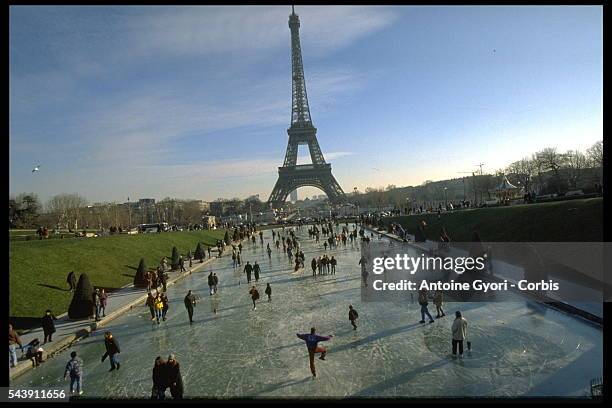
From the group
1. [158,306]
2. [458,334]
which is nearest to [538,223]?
[458,334]

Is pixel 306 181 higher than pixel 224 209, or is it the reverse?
pixel 306 181

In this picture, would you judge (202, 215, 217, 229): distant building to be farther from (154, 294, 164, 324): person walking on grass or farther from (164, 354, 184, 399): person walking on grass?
(164, 354, 184, 399): person walking on grass

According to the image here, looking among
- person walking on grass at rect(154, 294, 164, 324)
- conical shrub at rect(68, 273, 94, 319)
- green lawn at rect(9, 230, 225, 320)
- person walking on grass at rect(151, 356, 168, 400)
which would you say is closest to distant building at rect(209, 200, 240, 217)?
green lawn at rect(9, 230, 225, 320)

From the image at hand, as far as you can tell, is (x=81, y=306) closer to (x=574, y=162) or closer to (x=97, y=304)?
(x=97, y=304)

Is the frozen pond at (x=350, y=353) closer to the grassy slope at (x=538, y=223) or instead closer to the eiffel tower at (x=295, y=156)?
the grassy slope at (x=538, y=223)
